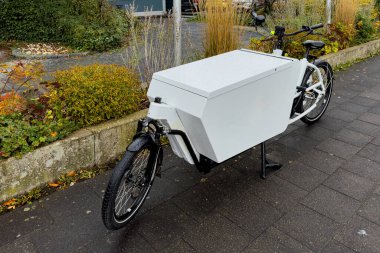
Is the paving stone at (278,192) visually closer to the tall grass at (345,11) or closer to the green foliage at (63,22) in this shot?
the tall grass at (345,11)

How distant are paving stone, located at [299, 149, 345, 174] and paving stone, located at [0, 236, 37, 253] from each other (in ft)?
7.95

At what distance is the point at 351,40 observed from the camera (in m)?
6.56

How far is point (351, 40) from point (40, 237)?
648cm

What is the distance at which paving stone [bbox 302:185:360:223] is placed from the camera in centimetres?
250

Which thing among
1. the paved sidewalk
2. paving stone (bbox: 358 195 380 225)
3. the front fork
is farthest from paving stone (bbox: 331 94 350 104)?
paving stone (bbox: 358 195 380 225)

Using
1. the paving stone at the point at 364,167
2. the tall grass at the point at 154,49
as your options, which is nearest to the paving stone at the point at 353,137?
the paving stone at the point at 364,167

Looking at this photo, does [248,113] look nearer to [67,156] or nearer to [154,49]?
[67,156]

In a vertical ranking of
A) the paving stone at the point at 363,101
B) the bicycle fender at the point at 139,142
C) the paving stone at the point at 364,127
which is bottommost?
the paving stone at the point at 364,127

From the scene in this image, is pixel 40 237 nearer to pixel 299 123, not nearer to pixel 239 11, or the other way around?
pixel 299 123

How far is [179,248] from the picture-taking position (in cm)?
220

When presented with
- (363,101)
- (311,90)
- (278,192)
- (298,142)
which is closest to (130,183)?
(278,192)

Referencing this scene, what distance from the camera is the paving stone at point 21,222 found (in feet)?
7.64

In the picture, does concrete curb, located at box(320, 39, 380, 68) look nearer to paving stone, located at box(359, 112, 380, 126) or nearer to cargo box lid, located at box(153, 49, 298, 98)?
paving stone, located at box(359, 112, 380, 126)

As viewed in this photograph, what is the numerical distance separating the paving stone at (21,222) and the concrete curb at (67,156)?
186mm
